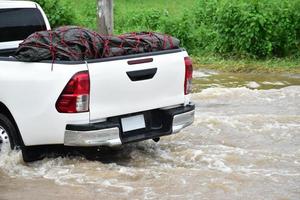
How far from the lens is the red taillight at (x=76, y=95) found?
6633 mm

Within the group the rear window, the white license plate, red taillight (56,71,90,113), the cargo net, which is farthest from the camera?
the rear window

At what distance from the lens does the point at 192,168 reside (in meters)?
7.43

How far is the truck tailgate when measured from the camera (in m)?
6.76

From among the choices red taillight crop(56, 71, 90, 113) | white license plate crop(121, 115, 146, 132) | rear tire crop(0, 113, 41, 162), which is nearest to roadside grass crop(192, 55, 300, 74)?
white license plate crop(121, 115, 146, 132)

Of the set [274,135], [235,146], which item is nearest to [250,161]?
[235,146]

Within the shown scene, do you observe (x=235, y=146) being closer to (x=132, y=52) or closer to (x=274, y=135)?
(x=274, y=135)

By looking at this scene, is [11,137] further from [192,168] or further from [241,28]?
[241,28]

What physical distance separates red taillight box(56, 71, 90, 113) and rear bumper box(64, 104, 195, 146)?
19cm

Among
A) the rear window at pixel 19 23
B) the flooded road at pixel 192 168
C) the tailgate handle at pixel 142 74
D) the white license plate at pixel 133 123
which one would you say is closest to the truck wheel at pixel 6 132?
the flooded road at pixel 192 168

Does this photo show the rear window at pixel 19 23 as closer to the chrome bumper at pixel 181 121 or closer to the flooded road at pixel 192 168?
Result: the flooded road at pixel 192 168

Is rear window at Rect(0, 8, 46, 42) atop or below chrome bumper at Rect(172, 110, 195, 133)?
atop

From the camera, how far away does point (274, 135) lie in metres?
8.99

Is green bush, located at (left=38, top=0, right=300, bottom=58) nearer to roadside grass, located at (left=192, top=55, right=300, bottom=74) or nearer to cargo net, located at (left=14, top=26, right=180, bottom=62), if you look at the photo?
roadside grass, located at (left=192, top=55, right=300, bottom=74)

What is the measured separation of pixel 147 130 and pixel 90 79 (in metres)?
1.03
